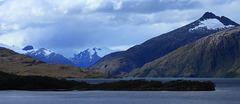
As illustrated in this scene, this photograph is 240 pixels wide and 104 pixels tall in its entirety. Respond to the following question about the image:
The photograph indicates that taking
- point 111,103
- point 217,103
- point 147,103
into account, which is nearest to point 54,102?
point 111,103

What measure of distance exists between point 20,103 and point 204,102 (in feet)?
252

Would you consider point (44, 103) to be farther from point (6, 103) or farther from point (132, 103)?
point (132, 103)

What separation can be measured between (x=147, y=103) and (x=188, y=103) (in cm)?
1644

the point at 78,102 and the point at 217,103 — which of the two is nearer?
the point at 217,103

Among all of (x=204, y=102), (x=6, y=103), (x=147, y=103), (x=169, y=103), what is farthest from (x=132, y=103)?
(x=6, y=103)

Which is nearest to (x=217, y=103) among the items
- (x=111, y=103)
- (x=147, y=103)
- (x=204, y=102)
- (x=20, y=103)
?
(x=204, y=102)

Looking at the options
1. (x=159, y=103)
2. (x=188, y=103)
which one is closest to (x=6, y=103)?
(x=159, y=103)

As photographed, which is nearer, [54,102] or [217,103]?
[217,103]

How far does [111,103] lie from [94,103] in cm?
714

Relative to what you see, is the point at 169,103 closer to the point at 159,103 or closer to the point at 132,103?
the point at 159,103

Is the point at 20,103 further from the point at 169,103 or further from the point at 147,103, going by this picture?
the point at 169,103

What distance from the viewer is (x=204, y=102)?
466 feet

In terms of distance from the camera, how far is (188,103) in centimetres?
13875

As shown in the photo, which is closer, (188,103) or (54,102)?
(188,103)
